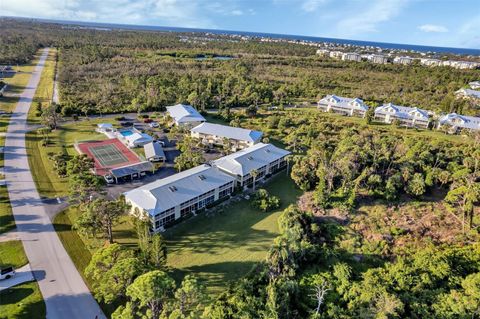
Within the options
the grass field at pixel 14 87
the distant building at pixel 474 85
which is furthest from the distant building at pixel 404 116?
the grass field at pixel 14 87

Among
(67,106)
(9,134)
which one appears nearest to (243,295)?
(9,134)

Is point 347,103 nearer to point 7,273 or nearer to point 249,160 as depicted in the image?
point 249,160

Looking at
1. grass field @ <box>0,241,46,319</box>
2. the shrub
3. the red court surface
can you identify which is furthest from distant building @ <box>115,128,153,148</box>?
grass field @ <box>0,241,46,319</box>

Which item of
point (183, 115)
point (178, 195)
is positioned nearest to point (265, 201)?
point (178, 195)

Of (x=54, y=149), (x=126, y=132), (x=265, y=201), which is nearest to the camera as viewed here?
(x=265, y=201)

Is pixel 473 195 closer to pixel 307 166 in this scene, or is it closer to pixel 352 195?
pixel 352 195

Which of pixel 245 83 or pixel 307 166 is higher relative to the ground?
pixel 245 83
